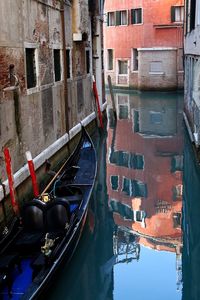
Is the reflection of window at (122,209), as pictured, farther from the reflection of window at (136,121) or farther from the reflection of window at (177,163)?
the reflection of window at (136,121)

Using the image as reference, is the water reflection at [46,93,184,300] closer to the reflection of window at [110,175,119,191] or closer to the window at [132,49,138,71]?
the reflection of window at [110,175,119,191]

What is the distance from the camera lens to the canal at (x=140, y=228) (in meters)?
4.23

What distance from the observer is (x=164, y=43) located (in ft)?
60.7

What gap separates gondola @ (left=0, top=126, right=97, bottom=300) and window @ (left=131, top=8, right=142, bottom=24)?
1461 centimetres

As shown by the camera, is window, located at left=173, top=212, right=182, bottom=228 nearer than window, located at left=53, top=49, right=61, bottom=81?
Yes

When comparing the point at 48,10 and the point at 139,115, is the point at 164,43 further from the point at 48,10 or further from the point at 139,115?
the point at 48,10

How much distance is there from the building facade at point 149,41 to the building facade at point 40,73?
30.2 ft

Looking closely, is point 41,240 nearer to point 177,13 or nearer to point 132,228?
point 132,228

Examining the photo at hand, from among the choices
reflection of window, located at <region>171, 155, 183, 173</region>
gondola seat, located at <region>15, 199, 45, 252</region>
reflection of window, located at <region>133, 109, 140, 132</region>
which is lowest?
reflection of window, located at <region>171, 155, 183, 173</region>

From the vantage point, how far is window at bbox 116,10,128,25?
64.4 feet

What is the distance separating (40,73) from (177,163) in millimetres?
3426

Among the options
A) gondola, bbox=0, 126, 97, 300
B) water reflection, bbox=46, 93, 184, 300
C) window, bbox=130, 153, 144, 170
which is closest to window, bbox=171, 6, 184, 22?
water reflection, bbox=46, 93, 184, 300

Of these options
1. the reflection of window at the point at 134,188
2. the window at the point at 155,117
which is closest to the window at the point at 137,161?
the reflection of window at the point at 134,188

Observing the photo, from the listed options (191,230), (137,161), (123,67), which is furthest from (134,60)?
(191,230)
